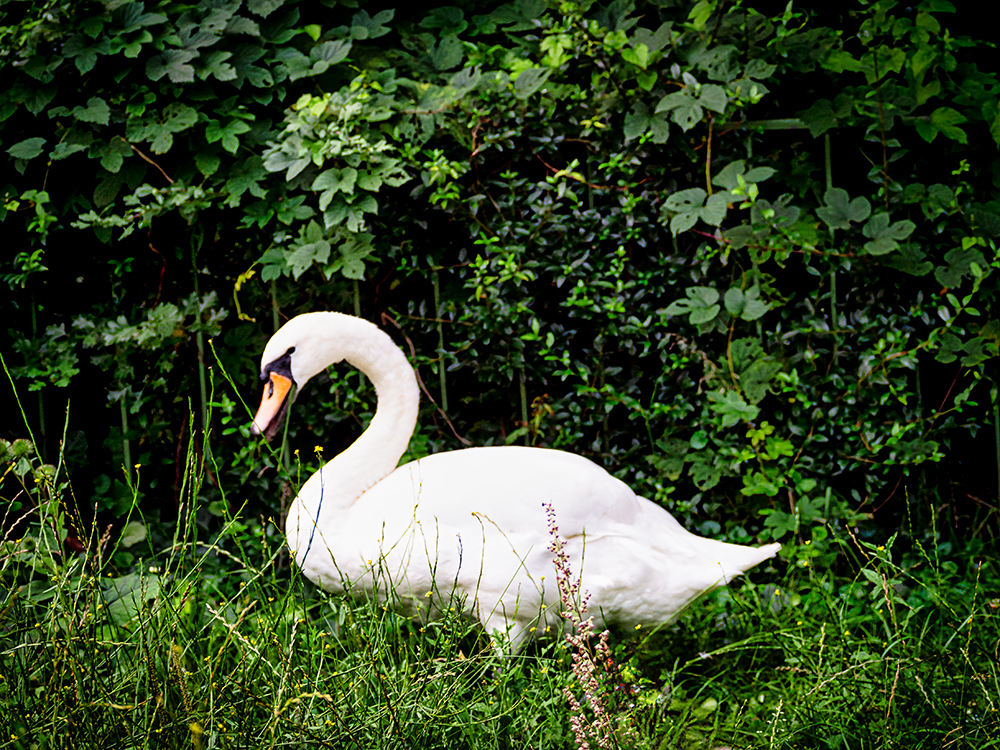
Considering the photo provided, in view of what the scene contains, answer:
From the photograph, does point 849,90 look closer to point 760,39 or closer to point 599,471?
point 760,39

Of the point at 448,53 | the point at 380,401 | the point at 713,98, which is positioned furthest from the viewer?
the point at 448,53

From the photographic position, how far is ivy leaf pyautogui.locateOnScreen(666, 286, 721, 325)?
3102 millimetres

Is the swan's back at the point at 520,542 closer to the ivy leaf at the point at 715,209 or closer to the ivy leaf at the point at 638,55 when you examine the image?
the ivy leaf at the point at 715,209

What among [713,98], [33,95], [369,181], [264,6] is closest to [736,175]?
[713,98]

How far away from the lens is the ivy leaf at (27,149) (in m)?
3.12

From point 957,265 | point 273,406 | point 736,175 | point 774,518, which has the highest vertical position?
point 736,175

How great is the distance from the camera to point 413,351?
130 inches

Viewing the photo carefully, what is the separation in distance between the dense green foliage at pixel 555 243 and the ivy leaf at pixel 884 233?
0.04 ft

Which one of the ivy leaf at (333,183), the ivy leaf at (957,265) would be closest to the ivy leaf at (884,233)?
the ivy leaf at (957,265)

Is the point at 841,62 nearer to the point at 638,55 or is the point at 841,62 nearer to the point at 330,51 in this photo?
the point at 638,55

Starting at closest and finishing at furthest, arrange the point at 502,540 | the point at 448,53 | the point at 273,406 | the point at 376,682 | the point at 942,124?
1. the point at 376,682
2. the point at 502,540
3. the point at 273,406
4. the point at 942,124
5. the point at 448,53

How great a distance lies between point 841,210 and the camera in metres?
3.11

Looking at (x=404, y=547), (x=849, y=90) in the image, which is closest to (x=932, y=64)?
(x=849, y=90)

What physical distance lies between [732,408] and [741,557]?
82 cm
